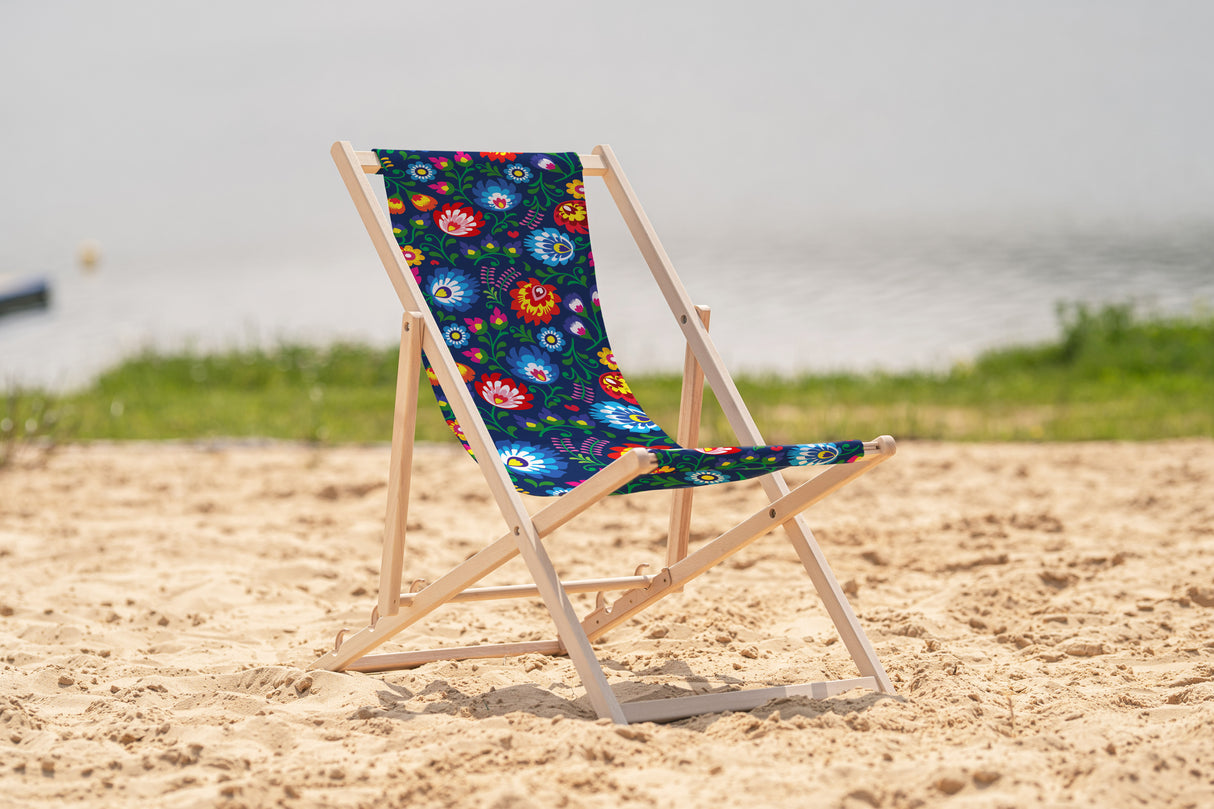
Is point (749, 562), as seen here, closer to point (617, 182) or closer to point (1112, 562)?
point (1112, 562)

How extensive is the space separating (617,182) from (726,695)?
4.92 ft

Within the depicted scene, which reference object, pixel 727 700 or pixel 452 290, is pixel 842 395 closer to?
pixel 452 290

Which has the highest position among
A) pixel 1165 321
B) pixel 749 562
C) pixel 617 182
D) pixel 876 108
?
pixel 876 108

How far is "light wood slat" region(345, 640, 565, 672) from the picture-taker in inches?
105

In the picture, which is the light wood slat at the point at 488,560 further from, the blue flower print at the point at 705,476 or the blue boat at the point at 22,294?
the blue boat at the point at 22,294

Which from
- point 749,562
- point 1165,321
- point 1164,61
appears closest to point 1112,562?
point 749,562

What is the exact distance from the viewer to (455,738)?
6.88ft

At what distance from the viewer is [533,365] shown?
287 cm

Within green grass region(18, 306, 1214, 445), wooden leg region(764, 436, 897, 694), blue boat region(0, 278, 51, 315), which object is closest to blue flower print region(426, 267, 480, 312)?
wooden leg region(764, 436, 897, 694)

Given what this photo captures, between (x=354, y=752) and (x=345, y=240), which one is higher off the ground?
(x=345, y=240)

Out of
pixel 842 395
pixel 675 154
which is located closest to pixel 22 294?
pixel 842 395

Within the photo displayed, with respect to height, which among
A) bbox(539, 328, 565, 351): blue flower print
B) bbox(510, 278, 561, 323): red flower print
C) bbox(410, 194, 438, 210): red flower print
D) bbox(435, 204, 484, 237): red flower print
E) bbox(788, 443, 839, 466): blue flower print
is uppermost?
bbox(410, 194, 438, 210): red flower print

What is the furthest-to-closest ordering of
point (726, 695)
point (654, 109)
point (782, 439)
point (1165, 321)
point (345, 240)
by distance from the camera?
point (654, 109), point (345, 240), point (1165, 321), point (782, 439), point (726, 695)

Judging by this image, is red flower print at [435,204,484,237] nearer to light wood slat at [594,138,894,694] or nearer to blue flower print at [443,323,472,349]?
blue flower print at [443,323,472,349]
